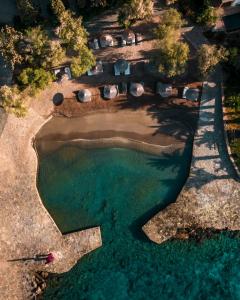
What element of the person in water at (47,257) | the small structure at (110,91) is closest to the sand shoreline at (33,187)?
the person in water at (47,257)

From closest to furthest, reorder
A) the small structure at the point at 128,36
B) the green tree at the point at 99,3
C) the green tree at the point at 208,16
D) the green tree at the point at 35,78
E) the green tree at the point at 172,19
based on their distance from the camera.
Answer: the green tree at the point at 172,19 < the green tree at the point at 35,78 < the green tree at the point at 99,3 < the green tree at the point at 208,16 < the small structure at the point at 128,36

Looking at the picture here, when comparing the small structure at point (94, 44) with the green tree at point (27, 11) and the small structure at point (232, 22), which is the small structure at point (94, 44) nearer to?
the green tree at point (27, 11)

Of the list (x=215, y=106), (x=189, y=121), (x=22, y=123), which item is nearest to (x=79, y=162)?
(x=22, y=123)

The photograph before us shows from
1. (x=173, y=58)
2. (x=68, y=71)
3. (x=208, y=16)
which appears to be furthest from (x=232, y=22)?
(x=68, y=71)

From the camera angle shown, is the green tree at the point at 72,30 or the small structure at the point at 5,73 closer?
the green tree at the point at 72,30

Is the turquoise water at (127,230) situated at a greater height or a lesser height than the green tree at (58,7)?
lesser

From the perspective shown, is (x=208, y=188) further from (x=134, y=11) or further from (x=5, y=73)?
(x=5, y=73)
